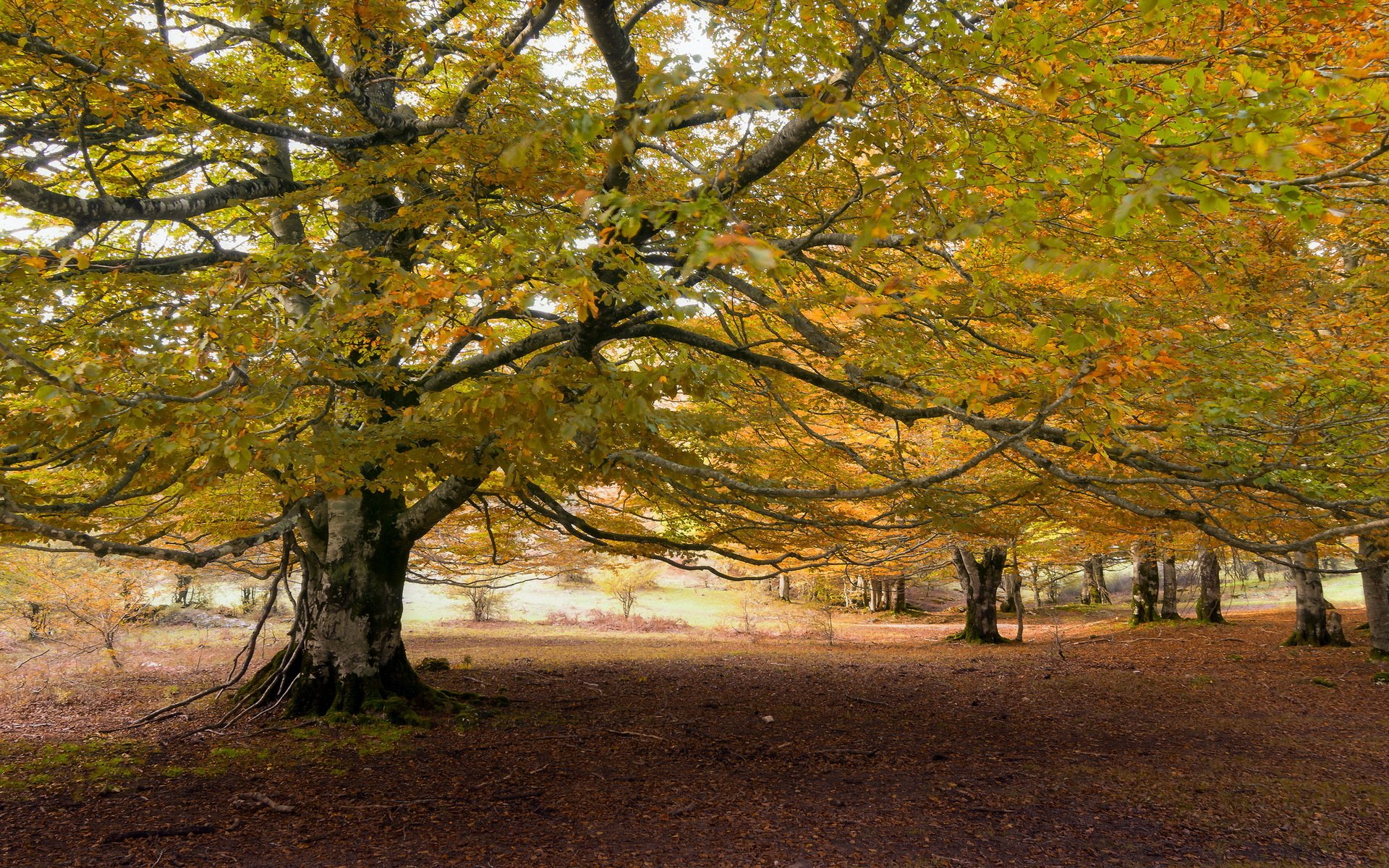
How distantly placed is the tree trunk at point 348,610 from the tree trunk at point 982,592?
1335cm

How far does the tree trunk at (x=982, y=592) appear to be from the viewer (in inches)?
696

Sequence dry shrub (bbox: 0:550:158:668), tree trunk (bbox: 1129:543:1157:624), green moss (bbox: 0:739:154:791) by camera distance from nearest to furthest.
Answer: green moss (bbox: 0:739:154:791), dry shrub (bbox: 0:550:158:668), tree trunk (bbox: 1129:543:1157:624)

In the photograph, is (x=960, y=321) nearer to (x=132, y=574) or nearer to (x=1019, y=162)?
(x=1019, y=162)

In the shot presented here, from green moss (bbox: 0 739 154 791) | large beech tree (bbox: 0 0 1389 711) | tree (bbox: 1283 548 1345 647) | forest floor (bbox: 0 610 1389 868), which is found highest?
large beech tree (bbox: 0 0 1389 711)

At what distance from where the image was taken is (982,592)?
18.0 m

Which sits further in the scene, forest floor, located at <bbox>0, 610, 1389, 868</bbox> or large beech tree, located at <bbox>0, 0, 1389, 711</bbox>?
forest floor, located at <bbox>0, 610, 1389, 868</bbox>

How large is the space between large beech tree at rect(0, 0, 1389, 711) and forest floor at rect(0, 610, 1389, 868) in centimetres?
183

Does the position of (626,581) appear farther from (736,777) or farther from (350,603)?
(736,777)

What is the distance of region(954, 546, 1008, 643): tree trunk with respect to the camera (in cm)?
1769

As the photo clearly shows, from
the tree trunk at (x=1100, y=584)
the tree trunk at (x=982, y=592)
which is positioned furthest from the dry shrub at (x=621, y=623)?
the tree trunk at (x=1100, y=584)

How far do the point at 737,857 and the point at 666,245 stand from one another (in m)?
4.53

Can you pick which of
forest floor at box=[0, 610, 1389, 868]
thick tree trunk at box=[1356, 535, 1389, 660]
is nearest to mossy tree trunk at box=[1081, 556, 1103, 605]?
thick tree trunk at box=[1356, 535, 1389, 660]

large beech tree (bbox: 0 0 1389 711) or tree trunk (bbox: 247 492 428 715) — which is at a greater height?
large beech tree (bbox: 0 0 1389 711)

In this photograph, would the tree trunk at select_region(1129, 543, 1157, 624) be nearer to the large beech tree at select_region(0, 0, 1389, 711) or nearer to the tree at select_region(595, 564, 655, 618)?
the large beech tree at select_region(0, 0, 1389, 711)
